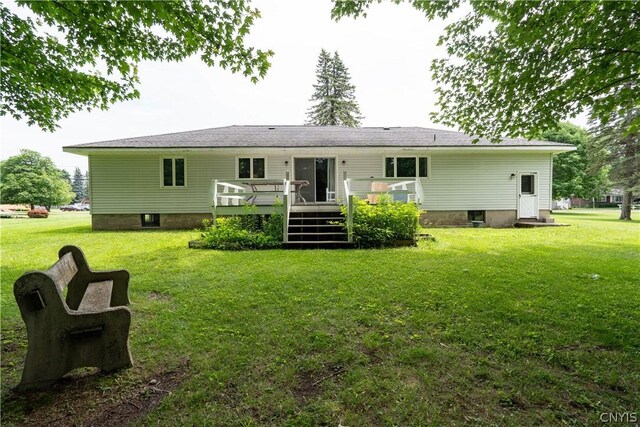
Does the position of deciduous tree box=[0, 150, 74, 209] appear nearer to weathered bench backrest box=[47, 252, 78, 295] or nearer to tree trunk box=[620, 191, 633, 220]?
weathered bench backrest box=[47, 252, 78, 295]

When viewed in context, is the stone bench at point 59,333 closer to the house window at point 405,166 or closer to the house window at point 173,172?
the house window at point 173,172

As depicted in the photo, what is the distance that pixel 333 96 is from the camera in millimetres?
34906

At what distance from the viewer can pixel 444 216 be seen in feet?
42.7

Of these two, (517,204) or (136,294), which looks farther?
(517,204)

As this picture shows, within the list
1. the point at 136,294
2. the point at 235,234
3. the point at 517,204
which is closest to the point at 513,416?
the point at 136,294

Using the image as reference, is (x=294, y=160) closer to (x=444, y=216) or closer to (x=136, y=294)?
(x=444, y=216)

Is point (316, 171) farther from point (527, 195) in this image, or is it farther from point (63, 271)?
point (63, 271)

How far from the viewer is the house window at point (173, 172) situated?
1251 cm

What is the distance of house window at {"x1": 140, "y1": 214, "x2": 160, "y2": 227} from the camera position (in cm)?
1259

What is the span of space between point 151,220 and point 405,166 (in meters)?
10.9

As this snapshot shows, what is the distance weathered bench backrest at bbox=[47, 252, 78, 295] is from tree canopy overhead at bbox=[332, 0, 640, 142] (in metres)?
5.28

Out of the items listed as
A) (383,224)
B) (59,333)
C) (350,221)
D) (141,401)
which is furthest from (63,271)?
(383,224)

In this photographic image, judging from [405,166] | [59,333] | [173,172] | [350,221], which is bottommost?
[59,333]

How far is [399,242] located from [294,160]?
694cm
